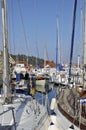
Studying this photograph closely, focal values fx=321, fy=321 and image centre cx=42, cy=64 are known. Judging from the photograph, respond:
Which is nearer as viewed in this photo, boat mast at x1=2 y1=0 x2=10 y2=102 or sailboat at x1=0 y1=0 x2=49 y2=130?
sailboat at x1=0 y1=0 x2=49 y2=130

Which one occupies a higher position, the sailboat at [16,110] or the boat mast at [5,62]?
the boat mast at [5,62]

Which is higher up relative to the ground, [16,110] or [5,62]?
[5,62]

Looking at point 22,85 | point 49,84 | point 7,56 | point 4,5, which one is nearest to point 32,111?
point 7,56

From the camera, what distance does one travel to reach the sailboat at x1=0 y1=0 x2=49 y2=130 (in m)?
10.4

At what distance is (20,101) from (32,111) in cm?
132

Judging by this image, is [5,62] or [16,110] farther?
[5,62]

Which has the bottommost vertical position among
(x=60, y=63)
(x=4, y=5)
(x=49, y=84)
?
(x=49, y=84)

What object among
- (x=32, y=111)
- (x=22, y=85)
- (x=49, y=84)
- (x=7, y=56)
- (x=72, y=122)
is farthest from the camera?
(x=49, y=84)

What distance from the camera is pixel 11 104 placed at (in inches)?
513

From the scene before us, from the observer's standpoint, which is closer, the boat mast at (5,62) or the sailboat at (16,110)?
the sailboat at (16,110)

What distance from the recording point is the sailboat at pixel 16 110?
1038cm

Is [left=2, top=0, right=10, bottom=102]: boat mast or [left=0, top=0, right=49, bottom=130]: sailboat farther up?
[left=2, top=0, right=10, bottom=102]: boat mast

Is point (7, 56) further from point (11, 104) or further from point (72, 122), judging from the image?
point (72, 122)

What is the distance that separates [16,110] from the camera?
1221cm
